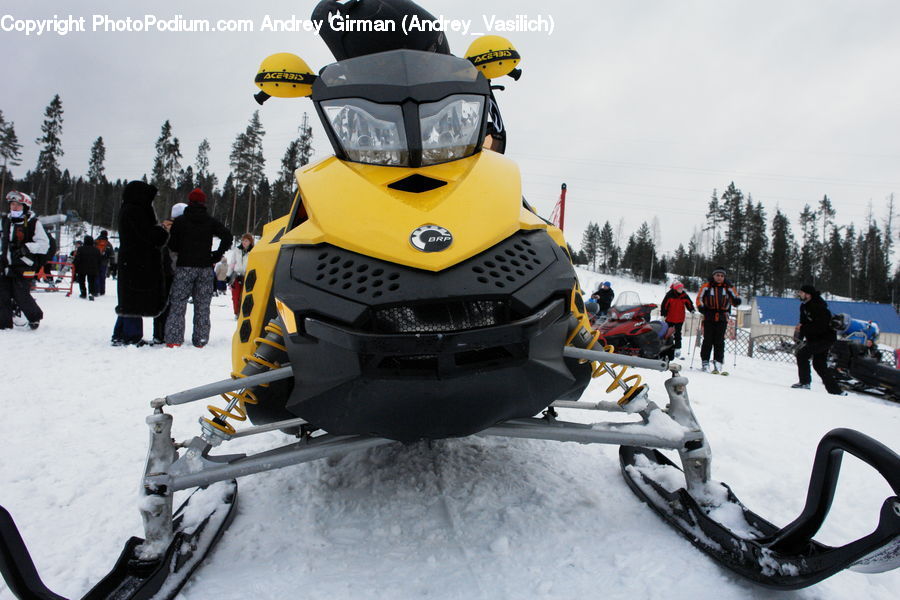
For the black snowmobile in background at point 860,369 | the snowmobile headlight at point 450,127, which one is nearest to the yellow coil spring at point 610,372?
the snowmobile headlight at point 450,127

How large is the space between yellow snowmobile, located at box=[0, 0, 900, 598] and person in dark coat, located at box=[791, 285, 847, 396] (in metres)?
6.88

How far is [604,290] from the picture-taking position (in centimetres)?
1365

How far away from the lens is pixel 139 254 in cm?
537

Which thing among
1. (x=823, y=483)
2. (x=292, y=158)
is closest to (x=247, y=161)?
(x=292, y=158)

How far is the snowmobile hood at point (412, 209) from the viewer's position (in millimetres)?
1392

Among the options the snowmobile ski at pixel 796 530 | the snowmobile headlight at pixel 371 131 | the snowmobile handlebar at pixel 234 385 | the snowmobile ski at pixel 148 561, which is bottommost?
the snowmobile ski at pixel 148 561

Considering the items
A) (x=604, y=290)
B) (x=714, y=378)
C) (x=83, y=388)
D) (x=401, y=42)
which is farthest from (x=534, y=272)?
(x=604, y=290)

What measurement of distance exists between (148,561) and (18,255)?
23.7 ft

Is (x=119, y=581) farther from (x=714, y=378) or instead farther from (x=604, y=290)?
(x=604, y=290)

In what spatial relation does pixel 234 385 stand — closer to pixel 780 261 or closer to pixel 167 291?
pixel 167 291

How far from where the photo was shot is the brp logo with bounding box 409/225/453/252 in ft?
4.50

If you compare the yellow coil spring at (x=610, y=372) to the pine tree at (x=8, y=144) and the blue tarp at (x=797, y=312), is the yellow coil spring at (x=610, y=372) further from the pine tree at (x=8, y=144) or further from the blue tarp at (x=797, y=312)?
the pine tree at (x=8, y=144)

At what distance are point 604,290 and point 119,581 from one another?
44.1ft

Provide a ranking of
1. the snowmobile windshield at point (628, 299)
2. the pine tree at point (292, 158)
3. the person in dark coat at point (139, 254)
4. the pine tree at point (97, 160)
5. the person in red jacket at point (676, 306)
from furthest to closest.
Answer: the pine tree at point (97, 160)
the pine tree at point (292, 158)
the snowmobile windshield at point (628, 299)
the person in red jacket at point (676, 306)
the person in dark coat at point (139, 254)
